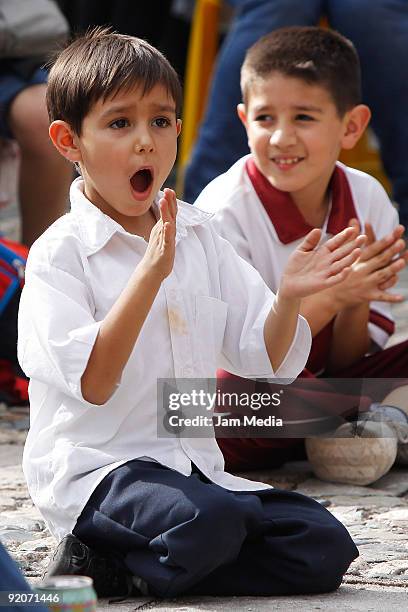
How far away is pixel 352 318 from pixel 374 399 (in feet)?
0.68

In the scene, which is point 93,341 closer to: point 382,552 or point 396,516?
point 382,552

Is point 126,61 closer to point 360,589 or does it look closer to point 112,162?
point 112,162

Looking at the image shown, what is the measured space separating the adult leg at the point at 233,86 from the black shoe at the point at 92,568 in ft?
7.42

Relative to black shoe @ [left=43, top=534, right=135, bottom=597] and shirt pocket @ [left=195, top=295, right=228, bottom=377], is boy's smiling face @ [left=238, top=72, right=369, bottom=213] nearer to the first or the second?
shirt pocket @ [left=195, top=295, right=228, bottom=377]

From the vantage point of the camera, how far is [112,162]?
2256 millimetres

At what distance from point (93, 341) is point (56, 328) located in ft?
0.24

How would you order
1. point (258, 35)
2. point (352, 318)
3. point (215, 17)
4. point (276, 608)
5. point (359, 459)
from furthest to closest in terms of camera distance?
point (215, 17) < point (258, 35) < point (352, 318) < point (359, 459) < point (276, 608)

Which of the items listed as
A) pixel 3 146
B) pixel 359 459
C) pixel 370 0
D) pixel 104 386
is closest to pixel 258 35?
pixel 370 0

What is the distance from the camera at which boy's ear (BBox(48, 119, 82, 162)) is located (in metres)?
2.33

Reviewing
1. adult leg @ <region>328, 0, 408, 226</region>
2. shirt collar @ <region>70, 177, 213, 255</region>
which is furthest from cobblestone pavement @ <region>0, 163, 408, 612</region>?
adult leg @ <region>328, 0, 408, 226</region>

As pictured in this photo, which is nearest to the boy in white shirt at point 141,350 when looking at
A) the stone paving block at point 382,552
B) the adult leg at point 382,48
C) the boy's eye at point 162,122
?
the boy's eye at point 162,122

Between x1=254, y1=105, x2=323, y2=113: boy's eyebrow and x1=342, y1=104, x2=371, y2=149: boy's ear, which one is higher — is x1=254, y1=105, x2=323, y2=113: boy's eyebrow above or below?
above

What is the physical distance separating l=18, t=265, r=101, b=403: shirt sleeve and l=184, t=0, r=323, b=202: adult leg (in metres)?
2.09

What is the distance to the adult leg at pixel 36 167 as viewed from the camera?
4191mm
